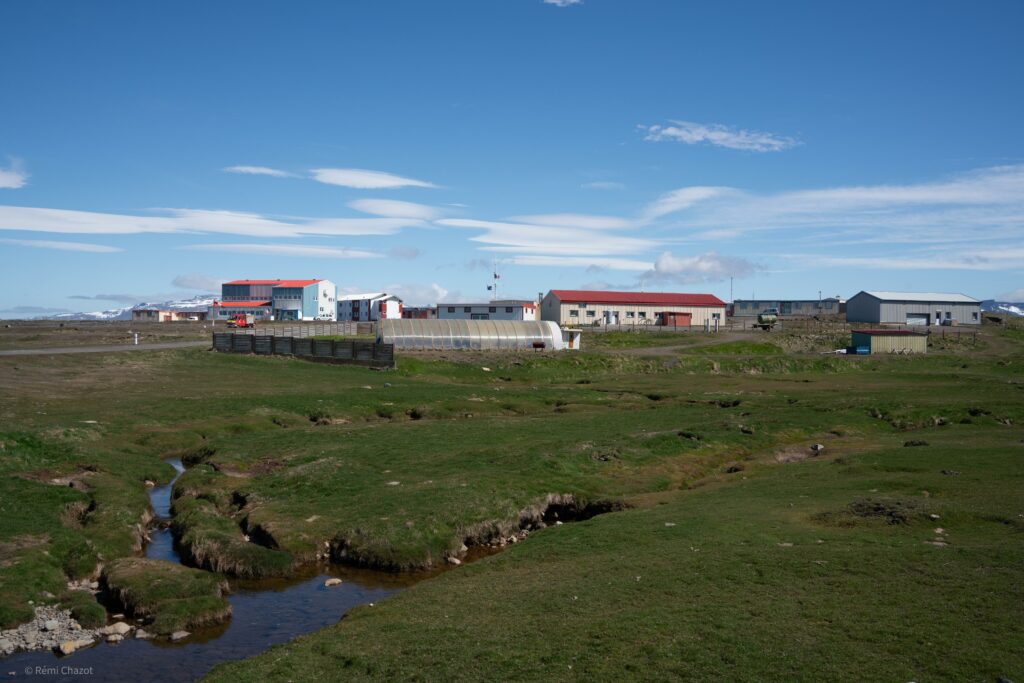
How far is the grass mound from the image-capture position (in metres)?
20.7

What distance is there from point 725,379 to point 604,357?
18.2m

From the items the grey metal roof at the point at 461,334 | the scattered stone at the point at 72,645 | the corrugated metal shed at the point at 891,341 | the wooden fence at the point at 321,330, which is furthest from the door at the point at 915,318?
the scattered stone at the point at 72,645

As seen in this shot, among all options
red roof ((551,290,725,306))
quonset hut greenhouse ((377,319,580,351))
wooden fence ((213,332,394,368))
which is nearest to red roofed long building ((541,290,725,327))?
red roof ((551,290,725,306))

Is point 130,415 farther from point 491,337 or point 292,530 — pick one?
point 491,337

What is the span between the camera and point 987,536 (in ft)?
76.7

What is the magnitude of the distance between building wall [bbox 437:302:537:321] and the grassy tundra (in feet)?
255

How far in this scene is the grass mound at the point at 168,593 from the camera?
20.7 metres

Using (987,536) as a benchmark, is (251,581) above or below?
below

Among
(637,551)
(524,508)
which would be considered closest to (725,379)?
(524,508)

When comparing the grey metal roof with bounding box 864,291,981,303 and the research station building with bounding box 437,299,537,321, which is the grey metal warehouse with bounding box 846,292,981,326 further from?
the research station building with bounding box 437,299,537,321

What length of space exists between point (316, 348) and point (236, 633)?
2765 inches

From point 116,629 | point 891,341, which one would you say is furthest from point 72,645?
point 891,341

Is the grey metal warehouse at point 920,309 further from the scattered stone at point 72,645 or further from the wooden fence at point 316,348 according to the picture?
the scattered stone at point 72,645

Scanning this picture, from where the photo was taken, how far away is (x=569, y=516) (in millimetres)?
32281
